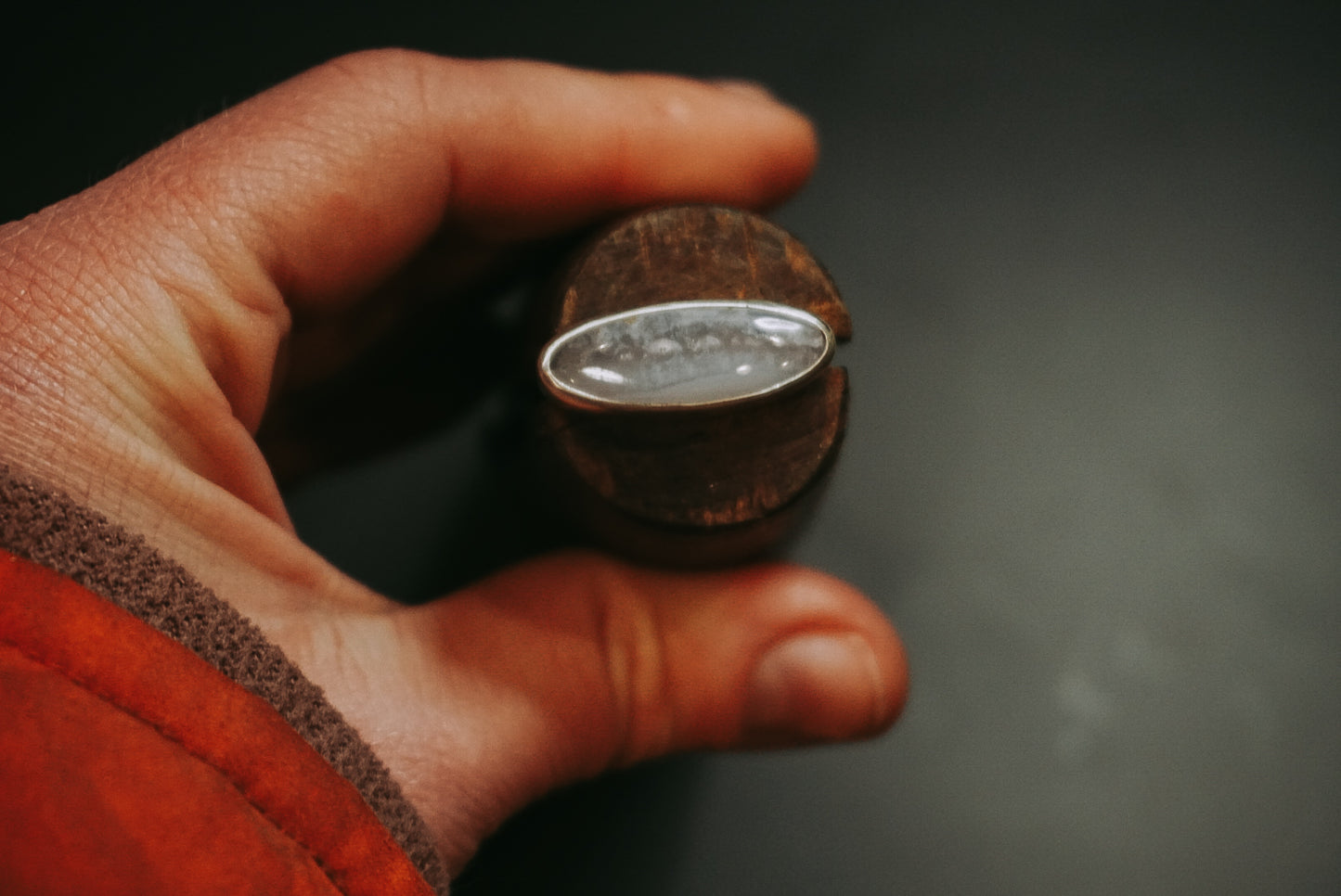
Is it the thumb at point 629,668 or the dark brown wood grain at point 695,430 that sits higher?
the dark brown wood grain at point 695,430

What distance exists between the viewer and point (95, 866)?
265 millimetres

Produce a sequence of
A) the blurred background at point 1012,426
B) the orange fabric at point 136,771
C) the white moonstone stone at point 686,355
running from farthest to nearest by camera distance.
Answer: the blurred background at point 1012,426 < the white moonstone stone at point 686,355 < the orange fabric at point 136,771

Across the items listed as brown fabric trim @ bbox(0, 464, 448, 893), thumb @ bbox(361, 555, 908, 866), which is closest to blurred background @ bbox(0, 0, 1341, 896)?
thumb @ bbox(361, 555, 908, 866)

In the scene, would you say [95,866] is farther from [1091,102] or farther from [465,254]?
[1091,102]

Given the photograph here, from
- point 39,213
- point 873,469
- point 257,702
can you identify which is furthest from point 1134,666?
point 39,213

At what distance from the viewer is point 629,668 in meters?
0.44

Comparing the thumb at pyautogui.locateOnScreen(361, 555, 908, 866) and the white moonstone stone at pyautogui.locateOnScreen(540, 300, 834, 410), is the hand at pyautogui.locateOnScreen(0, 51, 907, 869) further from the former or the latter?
the white moonstone stone at pyautogui.locateOnScreen(540, 300, 834, 410)

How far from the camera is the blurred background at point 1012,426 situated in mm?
634

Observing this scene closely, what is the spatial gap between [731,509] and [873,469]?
0.32 m

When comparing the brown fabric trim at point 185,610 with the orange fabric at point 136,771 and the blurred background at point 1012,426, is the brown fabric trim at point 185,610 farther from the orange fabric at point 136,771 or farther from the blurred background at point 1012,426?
the blurred background at point 1012,426

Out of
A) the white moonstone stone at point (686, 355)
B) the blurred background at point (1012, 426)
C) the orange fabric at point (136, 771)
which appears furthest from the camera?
the blurred background at point (1012, 426)

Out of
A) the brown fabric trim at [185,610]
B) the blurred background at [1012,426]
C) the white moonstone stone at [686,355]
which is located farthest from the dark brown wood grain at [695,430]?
the blurred background at [1012,426]

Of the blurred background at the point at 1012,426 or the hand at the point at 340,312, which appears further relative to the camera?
the blurred background at the point at 1012,426

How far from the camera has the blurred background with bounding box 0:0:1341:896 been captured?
2.08ft
